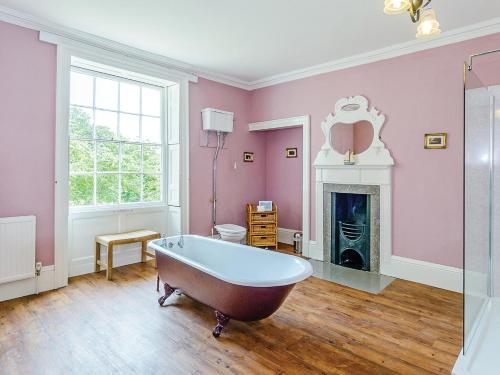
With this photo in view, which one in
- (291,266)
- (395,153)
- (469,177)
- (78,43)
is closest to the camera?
(469,177)

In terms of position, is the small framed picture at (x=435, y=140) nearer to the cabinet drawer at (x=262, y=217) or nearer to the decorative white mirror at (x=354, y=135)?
the decorative white mirror at (x=354, y=135)

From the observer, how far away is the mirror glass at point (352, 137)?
3775mm

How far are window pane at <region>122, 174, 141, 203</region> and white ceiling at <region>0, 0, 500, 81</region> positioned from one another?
A: 1597 mm

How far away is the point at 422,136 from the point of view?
3.33m

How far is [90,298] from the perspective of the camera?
9.65 ft

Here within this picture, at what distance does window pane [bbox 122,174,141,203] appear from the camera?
158 inches

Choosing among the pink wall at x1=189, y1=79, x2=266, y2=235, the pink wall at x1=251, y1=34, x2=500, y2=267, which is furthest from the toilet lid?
the pink wall at x1=251, y1=34, x2=500, y2=267

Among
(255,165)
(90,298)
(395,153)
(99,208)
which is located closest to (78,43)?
(99,208)

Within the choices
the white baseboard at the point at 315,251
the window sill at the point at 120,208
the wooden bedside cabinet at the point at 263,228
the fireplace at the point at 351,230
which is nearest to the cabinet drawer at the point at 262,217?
the wooden bedside cabinet at the point at 263,228

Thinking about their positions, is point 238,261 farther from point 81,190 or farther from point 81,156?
point 81,156

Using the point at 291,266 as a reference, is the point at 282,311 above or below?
below

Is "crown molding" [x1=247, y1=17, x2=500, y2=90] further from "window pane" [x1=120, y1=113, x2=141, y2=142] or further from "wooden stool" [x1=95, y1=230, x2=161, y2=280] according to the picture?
"wooden stool" [x1=95, y1=230, x2=161, y2=280]

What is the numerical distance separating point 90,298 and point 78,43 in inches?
103

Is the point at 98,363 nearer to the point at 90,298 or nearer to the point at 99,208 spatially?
the point at 90,298
